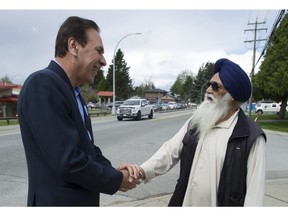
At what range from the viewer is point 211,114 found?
2412 millimetres

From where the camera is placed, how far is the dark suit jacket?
5.42 feet

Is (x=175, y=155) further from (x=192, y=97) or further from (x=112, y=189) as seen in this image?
(x=192, y=97)

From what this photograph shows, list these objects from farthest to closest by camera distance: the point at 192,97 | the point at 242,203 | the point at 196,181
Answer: the point at 192,97 < the point at 196,181 < the point at 242,203

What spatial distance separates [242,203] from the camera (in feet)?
6.79

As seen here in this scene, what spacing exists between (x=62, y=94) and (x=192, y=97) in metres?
120

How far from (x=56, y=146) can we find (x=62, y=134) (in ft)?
0.23

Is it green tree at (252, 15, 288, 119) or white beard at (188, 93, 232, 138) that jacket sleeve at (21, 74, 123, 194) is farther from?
green tree at (252, 15, 288, 119)

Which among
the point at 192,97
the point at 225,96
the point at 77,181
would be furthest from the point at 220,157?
the point at 192,97

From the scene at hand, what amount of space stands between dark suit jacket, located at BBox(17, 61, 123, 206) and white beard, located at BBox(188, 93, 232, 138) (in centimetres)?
85

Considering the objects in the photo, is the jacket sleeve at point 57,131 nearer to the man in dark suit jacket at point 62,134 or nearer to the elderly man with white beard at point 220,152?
the man in dark suit jacket at point 62,134

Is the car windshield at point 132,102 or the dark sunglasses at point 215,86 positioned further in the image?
the car windshield at point 132,102

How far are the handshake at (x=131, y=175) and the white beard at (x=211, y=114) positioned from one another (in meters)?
0.54

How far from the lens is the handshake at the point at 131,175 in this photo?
2252 millimetres

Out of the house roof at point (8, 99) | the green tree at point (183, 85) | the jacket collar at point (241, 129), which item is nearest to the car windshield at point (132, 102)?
the house roof at point (8, 99)
